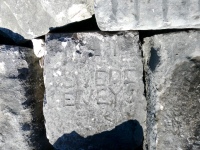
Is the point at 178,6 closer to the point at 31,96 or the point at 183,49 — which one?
Answer: the point at 183,49

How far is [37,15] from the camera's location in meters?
1.29

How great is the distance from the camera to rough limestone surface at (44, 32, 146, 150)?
1.25 meters

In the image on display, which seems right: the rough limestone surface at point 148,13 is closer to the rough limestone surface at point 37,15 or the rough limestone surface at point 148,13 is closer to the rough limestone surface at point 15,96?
the rough limestone surface at point 37,15

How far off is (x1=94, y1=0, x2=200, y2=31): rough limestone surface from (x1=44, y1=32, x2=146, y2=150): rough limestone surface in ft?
0.44

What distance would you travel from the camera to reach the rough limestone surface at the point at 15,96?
4.48 feet

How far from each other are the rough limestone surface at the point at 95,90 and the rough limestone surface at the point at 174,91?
3.8 inches

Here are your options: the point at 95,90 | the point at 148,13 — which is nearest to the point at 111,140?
the point at 95,90

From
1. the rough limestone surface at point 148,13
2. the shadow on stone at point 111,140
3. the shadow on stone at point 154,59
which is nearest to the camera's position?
the rough limestone surface at point 148,13

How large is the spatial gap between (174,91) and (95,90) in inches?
13.9

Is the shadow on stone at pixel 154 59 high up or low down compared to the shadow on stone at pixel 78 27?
down

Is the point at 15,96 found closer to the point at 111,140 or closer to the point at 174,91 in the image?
the point at 111,140

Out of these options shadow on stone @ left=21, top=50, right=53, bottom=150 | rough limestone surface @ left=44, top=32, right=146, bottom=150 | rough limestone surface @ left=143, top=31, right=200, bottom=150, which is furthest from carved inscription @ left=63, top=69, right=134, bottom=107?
shadow on stone @ left=21, top=50, right=53, bottom=150

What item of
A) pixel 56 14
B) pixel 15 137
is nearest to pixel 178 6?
pixel 56 14

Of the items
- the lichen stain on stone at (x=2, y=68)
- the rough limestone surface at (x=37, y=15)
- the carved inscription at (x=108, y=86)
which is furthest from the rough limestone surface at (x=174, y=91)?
the lichen stain on stone at (x=2, y=68)
